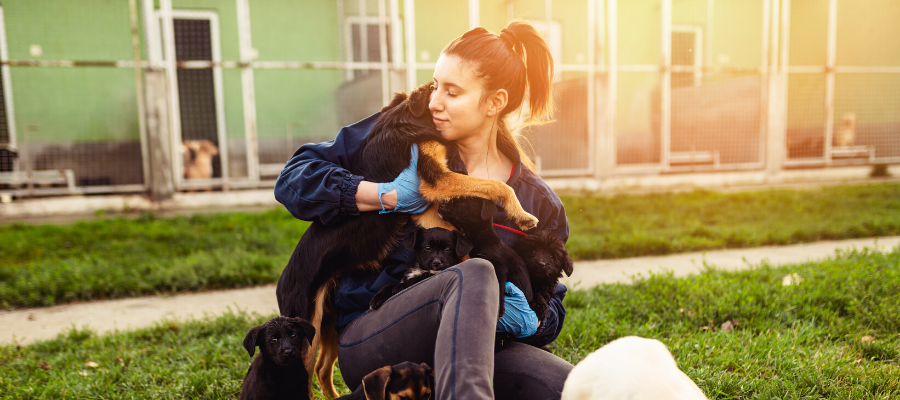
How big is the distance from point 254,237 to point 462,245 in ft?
15.2

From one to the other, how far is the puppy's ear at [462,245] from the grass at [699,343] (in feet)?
4.12

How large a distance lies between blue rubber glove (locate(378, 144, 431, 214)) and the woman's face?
181 mm

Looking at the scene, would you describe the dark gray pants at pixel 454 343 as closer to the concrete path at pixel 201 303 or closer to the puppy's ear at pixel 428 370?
the puppy's ear at pixel 428 370

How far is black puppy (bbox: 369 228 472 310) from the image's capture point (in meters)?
2.22

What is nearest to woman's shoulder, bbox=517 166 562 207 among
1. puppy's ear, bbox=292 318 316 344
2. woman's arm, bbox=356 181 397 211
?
woman's arm, bbox=356 181 397 211

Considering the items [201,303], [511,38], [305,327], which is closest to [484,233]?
[305,327]

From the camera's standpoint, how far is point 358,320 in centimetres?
221

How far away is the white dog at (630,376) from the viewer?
1431 millimetres

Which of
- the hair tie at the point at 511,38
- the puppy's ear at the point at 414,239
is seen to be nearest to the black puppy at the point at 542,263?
the puppy's ear at the point at 414,239

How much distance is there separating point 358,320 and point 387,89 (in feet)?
25.0

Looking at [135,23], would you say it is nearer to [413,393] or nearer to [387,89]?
[387,89]

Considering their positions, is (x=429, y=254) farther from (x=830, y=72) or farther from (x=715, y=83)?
(x=830, y=72)

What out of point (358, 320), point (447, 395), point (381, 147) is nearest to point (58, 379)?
point (358, 320)

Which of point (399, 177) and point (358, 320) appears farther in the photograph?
point (399, 177)
